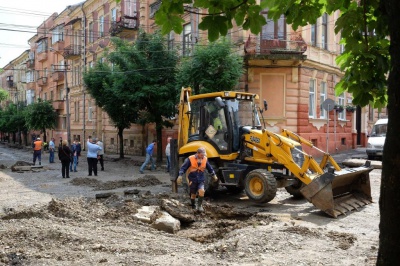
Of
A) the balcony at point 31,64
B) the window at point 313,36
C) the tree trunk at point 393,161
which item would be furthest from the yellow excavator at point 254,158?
the balcony at point 31,64

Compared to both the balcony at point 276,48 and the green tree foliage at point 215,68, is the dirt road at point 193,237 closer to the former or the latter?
the green tree foliage at point 215,68

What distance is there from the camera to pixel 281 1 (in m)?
4.12

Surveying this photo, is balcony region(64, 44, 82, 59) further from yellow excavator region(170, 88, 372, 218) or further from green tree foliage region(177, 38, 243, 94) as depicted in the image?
yellow excavator region(170, 88, 372, 218)

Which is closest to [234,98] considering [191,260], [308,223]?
[308,223]

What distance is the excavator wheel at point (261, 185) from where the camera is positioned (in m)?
9.63

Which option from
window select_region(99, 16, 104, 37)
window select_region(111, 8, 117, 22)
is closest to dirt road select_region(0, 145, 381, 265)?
window select_region(111, 8, 117, 22)

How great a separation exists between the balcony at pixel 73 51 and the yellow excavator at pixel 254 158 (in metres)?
29.7

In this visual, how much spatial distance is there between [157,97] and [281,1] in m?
17.2

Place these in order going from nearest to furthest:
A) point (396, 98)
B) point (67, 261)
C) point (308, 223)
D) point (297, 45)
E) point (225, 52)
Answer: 1. point (396, 98)
2. point (67, 261)
3. point (308, 223)
4. point (225, 52)
5. point (297, 45)

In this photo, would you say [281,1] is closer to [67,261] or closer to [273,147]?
[67,261]

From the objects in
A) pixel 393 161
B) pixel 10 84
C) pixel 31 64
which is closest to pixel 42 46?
pixel 31 64

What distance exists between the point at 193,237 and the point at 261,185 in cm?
318

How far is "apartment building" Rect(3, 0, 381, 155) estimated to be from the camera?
19.9m

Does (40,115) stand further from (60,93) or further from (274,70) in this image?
(274,70)
